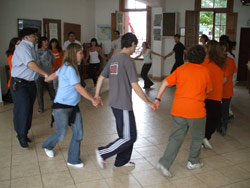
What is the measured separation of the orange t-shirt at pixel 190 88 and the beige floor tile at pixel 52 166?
4.80 ft

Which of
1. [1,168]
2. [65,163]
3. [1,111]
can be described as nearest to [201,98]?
[65,163]

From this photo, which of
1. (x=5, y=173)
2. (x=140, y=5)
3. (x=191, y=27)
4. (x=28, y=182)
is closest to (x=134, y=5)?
(x=140, y=5)

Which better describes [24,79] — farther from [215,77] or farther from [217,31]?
[217,31]

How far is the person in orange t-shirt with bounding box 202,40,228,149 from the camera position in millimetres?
3400

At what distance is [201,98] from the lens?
2.77m

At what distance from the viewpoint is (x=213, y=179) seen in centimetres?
294

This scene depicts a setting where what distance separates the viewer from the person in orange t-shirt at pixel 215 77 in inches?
134

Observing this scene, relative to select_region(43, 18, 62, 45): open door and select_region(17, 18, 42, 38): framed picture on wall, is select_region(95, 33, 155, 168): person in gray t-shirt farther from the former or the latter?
select_region(43, 18, 62, 45): open door

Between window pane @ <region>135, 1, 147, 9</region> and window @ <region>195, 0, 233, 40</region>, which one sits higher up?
window pane @ <region>135, 1, 147, 9</region>

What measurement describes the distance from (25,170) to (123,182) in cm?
112

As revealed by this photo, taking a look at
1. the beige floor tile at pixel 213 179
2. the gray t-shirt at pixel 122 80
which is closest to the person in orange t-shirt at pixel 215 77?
the beige floor tile at pixel 213 179

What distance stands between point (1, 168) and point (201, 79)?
2403 millimetres

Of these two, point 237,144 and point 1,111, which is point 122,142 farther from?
point 1,111

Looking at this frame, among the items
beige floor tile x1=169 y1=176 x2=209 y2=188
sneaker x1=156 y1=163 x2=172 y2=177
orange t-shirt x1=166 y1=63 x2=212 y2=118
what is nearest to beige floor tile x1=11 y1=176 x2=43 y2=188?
sneaker x1=156 y1=163 x2=172 y2=177
